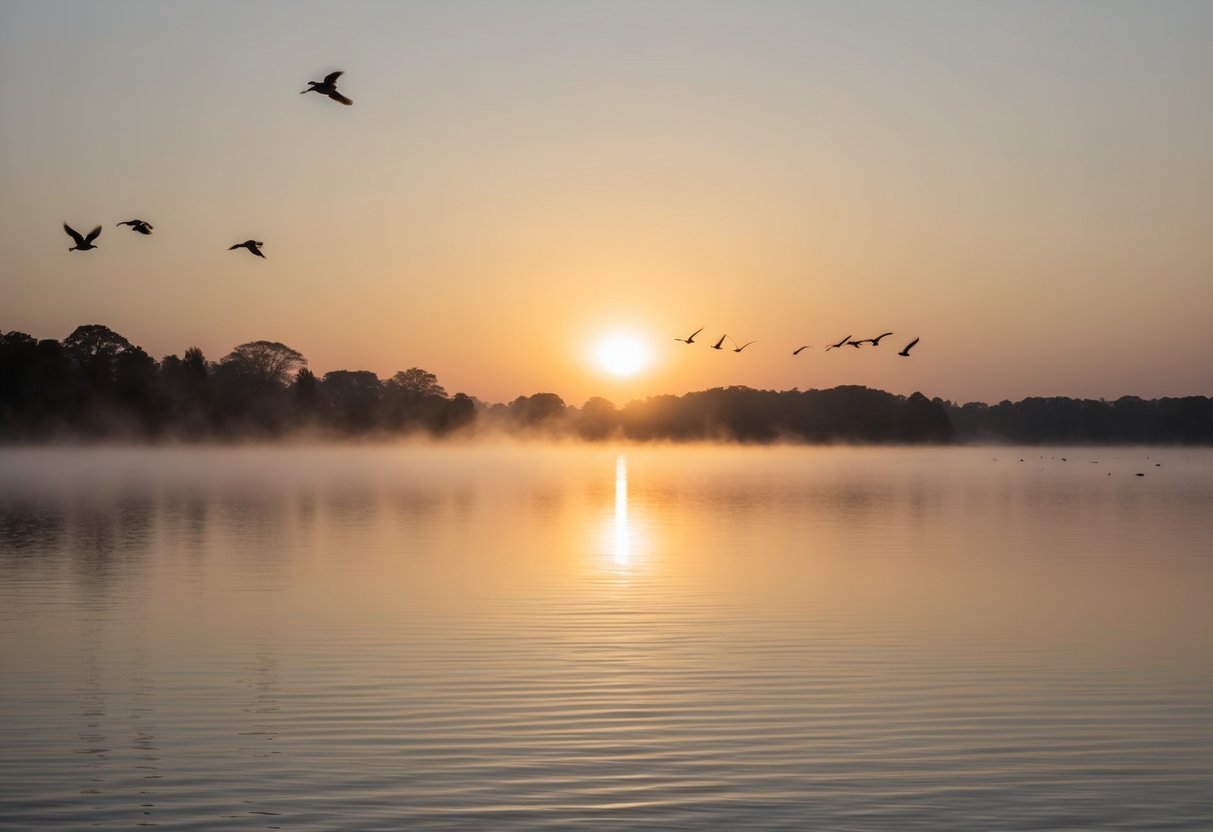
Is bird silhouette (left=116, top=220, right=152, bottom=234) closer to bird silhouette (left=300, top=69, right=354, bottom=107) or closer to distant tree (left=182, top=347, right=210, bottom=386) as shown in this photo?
bird silhouette (left=300, top=69, right=354, bottom=107)

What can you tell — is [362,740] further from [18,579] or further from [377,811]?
Answer: [18,579]

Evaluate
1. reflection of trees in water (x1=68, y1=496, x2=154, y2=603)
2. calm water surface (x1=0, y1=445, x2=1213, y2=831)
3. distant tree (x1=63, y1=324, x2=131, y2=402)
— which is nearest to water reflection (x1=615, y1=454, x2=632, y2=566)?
calm water surface (x1=0, y1=445, x2=1213, y2=831)

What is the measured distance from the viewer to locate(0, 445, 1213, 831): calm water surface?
1652cm

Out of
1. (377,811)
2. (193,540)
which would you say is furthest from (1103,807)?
(193,540)

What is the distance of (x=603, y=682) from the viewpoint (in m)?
23.7

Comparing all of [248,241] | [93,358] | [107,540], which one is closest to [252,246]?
[248,241]

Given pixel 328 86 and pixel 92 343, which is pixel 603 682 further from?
pixel 92 343

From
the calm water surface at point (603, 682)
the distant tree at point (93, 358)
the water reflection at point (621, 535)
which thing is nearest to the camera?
the calm water surface at point (603, 682)

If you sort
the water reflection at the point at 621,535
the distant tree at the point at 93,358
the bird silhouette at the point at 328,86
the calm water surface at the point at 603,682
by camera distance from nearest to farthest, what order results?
the calm water surface at the point at 603,682
the bird silhouette at the point at 328,86
the water reflection at the point at 621,535
the distant tree at the point at 93,358

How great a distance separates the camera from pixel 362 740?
19.3m

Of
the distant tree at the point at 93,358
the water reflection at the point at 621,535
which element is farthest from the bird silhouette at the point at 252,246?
the distant tree at the point at 93,358

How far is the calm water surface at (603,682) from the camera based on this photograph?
1652 centimetres

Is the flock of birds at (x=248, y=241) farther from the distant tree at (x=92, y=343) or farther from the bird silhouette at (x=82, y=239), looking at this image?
the distant tree at (x=92, y=343)

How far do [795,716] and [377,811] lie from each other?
7634 millimetres
